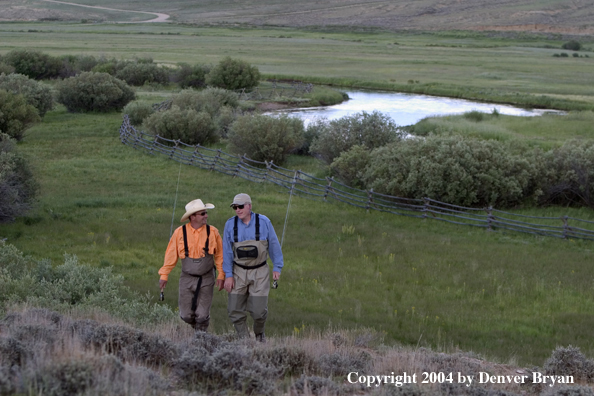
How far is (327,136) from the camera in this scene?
2561 centimetres

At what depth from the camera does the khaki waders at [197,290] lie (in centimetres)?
759

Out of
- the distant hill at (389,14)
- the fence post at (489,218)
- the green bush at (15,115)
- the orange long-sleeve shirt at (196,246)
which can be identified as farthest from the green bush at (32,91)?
the distant hill at (389,14)

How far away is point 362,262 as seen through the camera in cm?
1408

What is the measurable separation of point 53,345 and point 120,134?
25.5 m

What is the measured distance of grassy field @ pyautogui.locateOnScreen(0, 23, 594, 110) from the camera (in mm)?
54250

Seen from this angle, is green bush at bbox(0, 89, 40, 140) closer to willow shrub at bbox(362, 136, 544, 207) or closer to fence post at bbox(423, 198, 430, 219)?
willow shrub at bbox(362, 136, 544, 207)

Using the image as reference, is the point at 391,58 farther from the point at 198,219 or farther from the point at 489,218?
the point at 198,219

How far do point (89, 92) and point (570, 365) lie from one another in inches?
1410

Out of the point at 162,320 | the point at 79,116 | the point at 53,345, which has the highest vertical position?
the point at 53,345

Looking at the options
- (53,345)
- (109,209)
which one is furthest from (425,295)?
(109,209)

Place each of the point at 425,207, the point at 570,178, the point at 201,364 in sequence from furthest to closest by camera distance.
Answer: the point at 570,178 → the point at 425,207 → the point at 201,364

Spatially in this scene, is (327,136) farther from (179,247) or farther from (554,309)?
(179,247)

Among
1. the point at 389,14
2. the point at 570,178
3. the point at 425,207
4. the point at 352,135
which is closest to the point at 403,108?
the point at 352,135

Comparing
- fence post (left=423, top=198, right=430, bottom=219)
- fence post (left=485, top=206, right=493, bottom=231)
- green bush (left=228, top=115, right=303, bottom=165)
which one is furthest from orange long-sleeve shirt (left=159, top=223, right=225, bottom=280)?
green bush (left=228, top=115, right=303, bottom=165)
